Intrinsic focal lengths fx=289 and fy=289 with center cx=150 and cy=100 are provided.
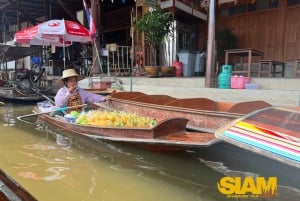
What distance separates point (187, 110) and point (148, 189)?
4.63 ft

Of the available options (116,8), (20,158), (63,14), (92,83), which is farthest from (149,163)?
(63,14)

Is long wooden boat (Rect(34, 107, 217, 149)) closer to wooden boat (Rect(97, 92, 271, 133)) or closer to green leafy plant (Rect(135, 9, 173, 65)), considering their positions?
wooden boat (Rect(97, 92, 271, 133))

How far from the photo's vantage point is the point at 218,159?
3.68 meters

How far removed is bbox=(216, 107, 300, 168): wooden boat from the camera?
2.05m

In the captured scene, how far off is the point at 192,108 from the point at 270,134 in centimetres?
218

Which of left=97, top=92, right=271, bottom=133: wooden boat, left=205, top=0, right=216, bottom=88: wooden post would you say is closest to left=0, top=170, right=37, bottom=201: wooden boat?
left=97, top=92, right=271, bottom=133: wooden boat

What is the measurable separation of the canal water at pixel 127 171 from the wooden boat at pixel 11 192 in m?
1.30

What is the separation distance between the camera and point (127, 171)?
3.41m

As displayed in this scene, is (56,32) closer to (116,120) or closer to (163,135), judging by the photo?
(116,120)

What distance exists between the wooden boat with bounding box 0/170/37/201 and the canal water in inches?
51.3

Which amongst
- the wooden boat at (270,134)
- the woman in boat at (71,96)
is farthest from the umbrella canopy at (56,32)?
the wooden boat at (270,134)

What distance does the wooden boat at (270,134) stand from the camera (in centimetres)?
205

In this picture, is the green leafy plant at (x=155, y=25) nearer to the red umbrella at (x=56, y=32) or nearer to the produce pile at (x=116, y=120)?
the red umbrella at (x=56, y=32)

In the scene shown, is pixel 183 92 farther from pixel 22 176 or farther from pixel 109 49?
pixel 109 49
